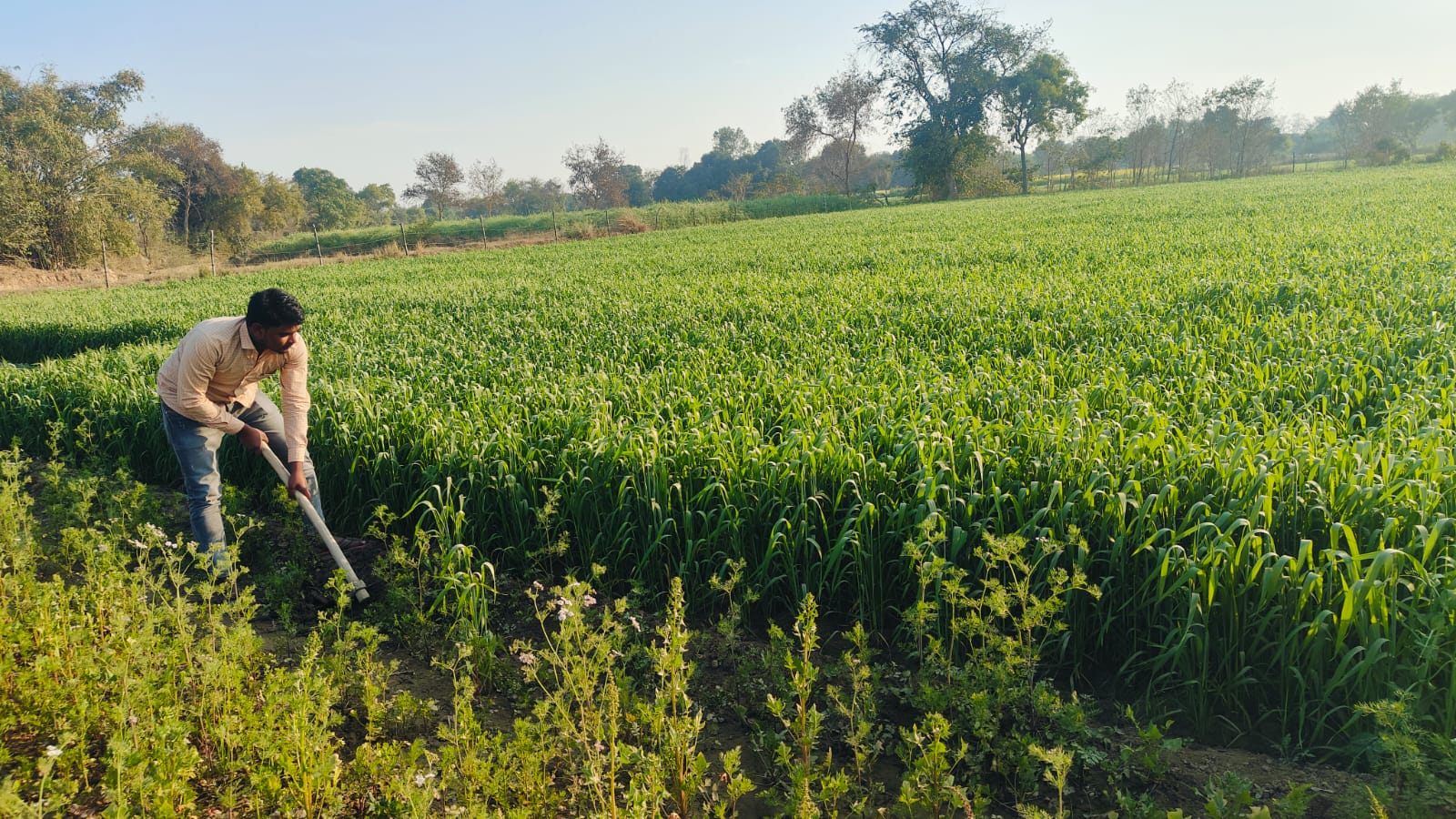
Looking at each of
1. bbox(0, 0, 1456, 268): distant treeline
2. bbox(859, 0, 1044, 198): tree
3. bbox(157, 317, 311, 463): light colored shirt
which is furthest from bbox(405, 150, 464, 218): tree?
bbox(157, 317, 311, 463): light colored shirt

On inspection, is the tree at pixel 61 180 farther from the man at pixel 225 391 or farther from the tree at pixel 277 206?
the man at pixel 225 391

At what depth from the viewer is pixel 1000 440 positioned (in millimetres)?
4469

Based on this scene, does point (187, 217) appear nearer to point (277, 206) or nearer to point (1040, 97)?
point (277, 206)

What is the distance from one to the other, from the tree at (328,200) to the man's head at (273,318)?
74108mm

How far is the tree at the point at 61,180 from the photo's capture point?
3331 centimetres

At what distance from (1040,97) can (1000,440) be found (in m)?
67.1

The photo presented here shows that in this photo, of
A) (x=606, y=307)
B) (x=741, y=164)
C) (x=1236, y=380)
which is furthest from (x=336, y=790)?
(x=741, y=164)

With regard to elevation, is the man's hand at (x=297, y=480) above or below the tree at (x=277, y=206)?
below

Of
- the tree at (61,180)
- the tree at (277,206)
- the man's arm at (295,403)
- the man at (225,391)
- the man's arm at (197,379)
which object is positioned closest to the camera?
the man at (225,391)

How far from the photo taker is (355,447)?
5895mm

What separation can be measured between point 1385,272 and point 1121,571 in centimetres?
899

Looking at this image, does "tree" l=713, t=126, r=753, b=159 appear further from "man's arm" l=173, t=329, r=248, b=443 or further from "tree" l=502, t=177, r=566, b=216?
"man's arm" l=173, t=329, r=248, b=443

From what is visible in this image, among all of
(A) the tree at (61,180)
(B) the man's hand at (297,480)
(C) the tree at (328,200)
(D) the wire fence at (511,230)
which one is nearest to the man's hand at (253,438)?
(B) the man's hand at (297,480)

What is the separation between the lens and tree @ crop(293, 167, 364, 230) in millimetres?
75688
